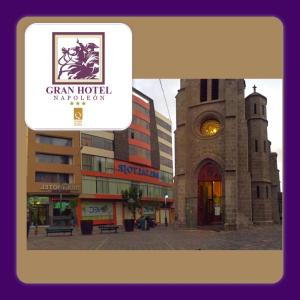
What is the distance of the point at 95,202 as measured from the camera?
9055mm

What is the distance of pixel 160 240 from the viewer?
854 cm

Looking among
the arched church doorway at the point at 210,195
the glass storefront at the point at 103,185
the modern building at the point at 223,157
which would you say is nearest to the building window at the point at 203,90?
the modern building at the point at 223,157

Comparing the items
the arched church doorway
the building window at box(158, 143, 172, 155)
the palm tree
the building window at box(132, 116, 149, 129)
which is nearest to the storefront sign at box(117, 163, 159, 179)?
the palm tree

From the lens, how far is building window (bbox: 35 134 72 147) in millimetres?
8195

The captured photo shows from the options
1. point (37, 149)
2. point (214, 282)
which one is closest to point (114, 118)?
point (37, 149)

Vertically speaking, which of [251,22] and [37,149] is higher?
[251,22]

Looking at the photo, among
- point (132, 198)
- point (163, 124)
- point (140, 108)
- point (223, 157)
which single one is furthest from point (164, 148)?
point (223, 157)

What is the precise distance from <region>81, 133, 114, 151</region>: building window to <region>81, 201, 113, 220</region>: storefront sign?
98 cm

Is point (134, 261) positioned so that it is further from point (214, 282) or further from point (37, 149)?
point (37, 149)

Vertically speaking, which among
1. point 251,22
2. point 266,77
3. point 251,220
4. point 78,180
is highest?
point 251,22

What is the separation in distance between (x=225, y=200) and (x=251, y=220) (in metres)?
0.58

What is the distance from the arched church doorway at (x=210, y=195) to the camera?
959cm

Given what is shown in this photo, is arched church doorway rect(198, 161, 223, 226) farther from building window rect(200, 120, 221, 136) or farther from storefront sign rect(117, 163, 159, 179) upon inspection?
storefront sign rect(117, 163, 159, 179)

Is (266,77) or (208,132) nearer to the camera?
(266,77)
